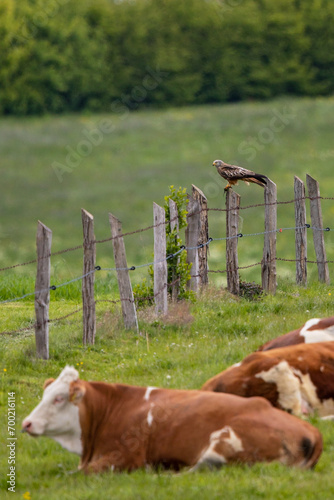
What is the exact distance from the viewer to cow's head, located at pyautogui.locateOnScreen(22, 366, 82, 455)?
582cm

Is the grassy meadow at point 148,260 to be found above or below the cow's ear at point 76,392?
above

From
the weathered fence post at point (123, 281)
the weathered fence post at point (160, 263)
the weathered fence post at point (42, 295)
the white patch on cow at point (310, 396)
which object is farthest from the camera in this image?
the weathered fence post at point (160, 263)

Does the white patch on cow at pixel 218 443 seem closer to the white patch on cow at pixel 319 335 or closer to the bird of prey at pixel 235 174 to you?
the white patch on cow at pixel 319 335

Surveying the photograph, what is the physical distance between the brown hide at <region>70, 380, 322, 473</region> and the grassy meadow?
150 millimetres

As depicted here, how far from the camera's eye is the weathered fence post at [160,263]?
10.6 meters

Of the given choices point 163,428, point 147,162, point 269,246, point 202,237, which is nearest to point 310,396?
point 163,428

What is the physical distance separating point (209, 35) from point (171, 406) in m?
46.6

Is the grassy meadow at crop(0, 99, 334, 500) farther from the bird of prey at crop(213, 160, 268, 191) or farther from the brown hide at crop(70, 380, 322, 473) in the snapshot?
the bird of prey at crop(213, 160, 268, 191)

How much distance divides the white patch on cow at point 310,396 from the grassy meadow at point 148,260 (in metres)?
0.34

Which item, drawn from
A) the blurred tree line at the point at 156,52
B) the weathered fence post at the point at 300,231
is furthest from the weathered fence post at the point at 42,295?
the blurred tree line at the point at 156,52

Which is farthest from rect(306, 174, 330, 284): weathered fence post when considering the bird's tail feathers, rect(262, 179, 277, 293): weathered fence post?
the bird's tail feathers

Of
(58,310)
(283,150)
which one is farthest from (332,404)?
(283,150)

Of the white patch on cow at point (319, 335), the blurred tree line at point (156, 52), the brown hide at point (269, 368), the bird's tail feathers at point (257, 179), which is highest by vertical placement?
the blurred tree line at point (156, 52)

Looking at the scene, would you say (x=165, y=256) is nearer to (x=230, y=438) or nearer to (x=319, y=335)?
(x=319, y=335)
